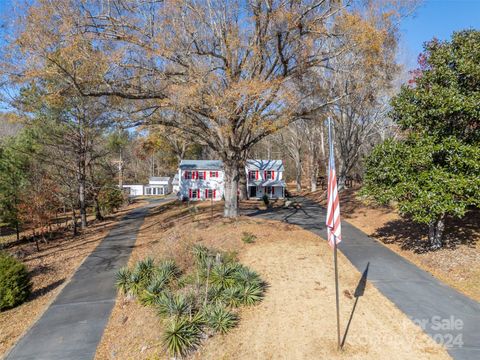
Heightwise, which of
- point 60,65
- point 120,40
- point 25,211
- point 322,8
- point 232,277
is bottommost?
point 232,277

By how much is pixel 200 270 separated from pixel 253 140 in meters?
9.13

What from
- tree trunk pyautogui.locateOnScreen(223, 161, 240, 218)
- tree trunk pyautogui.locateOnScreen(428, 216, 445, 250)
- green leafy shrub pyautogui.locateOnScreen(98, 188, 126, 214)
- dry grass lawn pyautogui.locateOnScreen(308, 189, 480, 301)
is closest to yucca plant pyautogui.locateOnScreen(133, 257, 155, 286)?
tree trunk pyautogui.locateOnScreen(223, 161, 240, 218)

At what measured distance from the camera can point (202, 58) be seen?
16.4m

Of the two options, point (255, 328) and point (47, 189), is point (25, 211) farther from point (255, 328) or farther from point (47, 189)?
point (255, 328)

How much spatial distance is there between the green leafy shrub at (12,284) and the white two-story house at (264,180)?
1135 inches

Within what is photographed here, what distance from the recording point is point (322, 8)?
15977mm

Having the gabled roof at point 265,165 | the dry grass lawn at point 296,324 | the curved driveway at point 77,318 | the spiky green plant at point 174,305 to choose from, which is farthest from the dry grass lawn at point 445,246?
the gabled roof at point 265,165

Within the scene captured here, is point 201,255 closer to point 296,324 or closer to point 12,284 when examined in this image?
point 296,324

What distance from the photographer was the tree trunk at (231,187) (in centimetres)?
1836

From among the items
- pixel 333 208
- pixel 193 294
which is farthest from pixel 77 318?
pixel 333 208

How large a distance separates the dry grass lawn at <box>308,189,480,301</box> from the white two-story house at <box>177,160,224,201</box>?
20.9 meters

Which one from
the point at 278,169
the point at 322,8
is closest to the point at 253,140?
the point at 322,8

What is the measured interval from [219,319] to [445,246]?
34.0 feet

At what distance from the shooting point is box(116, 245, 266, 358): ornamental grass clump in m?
7.36
